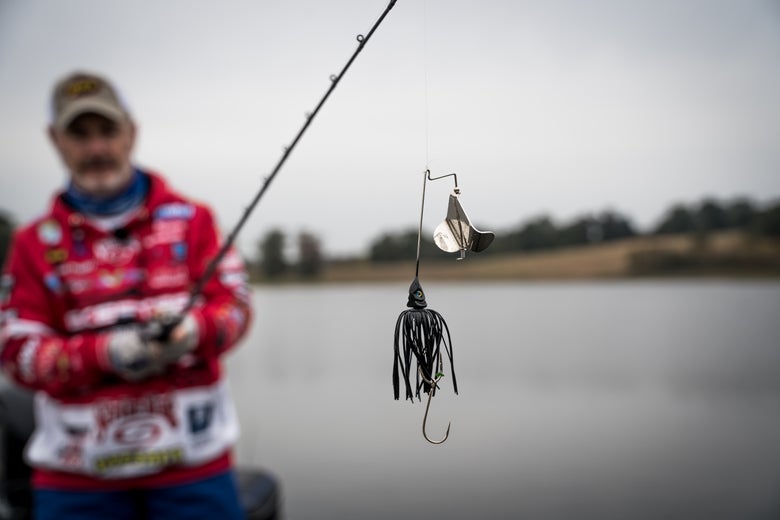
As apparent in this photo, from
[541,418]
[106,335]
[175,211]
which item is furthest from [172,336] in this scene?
[541,418]

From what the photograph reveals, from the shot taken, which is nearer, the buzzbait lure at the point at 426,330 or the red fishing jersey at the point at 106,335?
the buzzbait lure at the point at 426,330

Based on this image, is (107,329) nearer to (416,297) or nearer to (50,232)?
(50,232)

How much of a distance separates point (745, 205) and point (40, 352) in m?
2.29

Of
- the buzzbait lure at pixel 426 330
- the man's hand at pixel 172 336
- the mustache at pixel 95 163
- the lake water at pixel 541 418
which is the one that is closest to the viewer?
the buzzbait lure at pixel 426 330

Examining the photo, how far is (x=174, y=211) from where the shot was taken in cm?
106

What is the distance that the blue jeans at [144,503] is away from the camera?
0.98 meters

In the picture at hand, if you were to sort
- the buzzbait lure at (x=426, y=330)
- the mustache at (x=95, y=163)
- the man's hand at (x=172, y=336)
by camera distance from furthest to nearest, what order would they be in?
1. the mustache at (x=95, y=163)
2. the man's hand at (x=172, y=336)
3. the buzzbait lure at (x=426, y=330)

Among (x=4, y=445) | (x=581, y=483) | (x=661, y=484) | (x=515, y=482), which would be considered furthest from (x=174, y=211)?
(x=661, y=484)

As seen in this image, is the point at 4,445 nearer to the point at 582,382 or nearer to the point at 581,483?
the point at 581,483

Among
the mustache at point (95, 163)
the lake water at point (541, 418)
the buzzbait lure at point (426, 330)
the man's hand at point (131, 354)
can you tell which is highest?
the mustache at point (95, 163)

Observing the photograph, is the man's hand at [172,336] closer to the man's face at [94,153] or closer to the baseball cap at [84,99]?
the man's face at [94,153]

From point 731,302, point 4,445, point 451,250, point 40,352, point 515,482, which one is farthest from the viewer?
point 731,302

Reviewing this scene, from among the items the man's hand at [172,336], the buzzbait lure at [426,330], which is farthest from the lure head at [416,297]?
the man's hand at [172,336]

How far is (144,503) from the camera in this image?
103 cm
